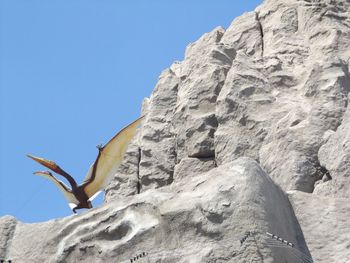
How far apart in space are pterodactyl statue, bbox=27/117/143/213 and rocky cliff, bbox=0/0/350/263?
4.03 ft

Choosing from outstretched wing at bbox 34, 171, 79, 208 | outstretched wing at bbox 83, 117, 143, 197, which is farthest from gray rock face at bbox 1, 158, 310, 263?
outstretched wing at bbox 83, 117, 143, 197

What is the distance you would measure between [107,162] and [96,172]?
1.14ft

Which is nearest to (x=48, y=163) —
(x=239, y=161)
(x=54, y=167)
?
(x=54, y=167)

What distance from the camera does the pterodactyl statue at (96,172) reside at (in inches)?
696

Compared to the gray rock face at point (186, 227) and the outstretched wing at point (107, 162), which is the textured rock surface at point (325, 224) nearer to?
the gray rock face at point (186, 227)

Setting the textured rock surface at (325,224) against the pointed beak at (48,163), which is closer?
the textured rock surface at (325,224)

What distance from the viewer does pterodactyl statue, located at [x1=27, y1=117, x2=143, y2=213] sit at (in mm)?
17688

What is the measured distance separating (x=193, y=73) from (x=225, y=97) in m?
2.88

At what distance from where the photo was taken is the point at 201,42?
21875 mm

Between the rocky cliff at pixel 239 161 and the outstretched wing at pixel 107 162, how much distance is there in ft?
3.90

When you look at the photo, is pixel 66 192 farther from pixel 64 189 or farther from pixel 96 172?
pixel 96 172

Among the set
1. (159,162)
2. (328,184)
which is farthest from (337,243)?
(159,162)

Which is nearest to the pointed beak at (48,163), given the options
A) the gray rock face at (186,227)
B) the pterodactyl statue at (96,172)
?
the pterodactyl statue at (96,172)

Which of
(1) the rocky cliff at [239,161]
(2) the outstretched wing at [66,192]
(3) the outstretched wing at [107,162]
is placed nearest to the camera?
(1) the rocky cliff at [239,161]
